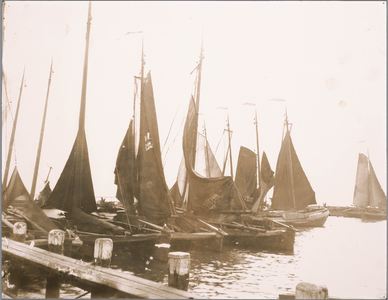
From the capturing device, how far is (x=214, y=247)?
8.12m

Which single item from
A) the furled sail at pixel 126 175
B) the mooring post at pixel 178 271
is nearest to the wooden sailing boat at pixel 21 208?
the furled sail at pixel 126 175

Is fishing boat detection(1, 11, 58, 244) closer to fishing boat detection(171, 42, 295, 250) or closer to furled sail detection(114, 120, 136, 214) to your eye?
furled sail detection(114, 120, 136, 214)

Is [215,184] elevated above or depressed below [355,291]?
above

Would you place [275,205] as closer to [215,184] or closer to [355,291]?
[215,184]

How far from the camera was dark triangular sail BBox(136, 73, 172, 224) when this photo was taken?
772 cm

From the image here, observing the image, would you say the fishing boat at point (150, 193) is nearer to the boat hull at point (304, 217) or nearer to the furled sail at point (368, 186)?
the furled sail at point (368, 186)

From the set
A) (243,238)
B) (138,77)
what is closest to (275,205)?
(243,238)

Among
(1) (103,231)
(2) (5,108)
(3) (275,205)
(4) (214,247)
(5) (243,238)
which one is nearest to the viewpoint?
(2) (5,108)

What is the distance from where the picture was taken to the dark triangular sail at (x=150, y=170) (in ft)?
25.3

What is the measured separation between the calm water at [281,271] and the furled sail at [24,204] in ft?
5.01

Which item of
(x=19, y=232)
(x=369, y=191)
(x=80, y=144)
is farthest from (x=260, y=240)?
(x=19, y=232)

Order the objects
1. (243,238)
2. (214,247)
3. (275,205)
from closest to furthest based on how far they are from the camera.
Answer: (214,247) < (243,238) < (275,205)

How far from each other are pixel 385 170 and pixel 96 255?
3985 millimetres

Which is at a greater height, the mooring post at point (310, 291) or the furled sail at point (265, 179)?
the furled sail at point (265, 179)
